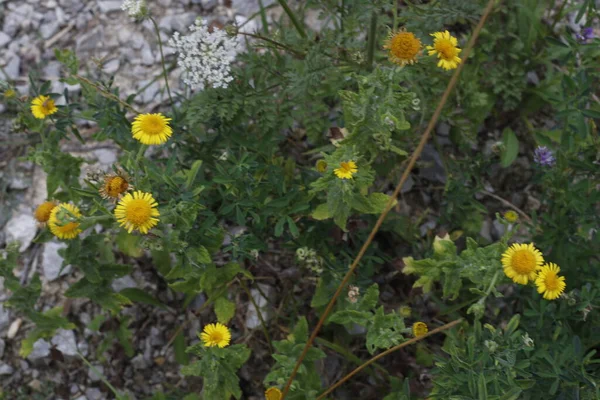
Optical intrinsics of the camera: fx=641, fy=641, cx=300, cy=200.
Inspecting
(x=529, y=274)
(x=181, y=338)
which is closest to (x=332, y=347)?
(x=181, y=338)

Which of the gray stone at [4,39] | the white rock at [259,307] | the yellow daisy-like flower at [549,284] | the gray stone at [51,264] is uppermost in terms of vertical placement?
the yellow daisy-like flower at [549,284]

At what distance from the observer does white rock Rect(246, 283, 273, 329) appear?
3.07 metres

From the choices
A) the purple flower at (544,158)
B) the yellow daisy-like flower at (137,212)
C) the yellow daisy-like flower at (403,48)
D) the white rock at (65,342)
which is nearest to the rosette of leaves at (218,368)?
the yellow daisy-like flower at (137,212)

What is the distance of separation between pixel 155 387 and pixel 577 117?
228 centimetres

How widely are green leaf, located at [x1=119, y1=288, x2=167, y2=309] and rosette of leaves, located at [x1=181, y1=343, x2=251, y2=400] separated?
26.6 inches

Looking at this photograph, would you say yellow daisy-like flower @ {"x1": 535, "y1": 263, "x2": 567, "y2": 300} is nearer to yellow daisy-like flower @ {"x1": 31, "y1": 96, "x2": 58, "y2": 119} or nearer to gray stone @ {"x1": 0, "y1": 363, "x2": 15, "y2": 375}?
yellow daisy-like flower @ {"x1": 31, "y1": 96, "x2": 58, "y2": 119}

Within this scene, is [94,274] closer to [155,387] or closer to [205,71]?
[155,387]

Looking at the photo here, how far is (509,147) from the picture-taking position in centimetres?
332

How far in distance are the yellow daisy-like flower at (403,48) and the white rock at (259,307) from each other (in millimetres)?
1340

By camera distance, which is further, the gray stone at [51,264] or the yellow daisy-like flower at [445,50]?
the gray stone at [51,264]

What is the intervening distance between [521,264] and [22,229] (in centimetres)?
246

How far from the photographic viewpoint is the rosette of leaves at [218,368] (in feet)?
7.84

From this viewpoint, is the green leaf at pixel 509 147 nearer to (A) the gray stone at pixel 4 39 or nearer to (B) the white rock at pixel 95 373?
(B) the white rock at pixel 95 373

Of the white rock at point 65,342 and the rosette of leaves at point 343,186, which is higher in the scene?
the rosette of leaves at point 343,186
